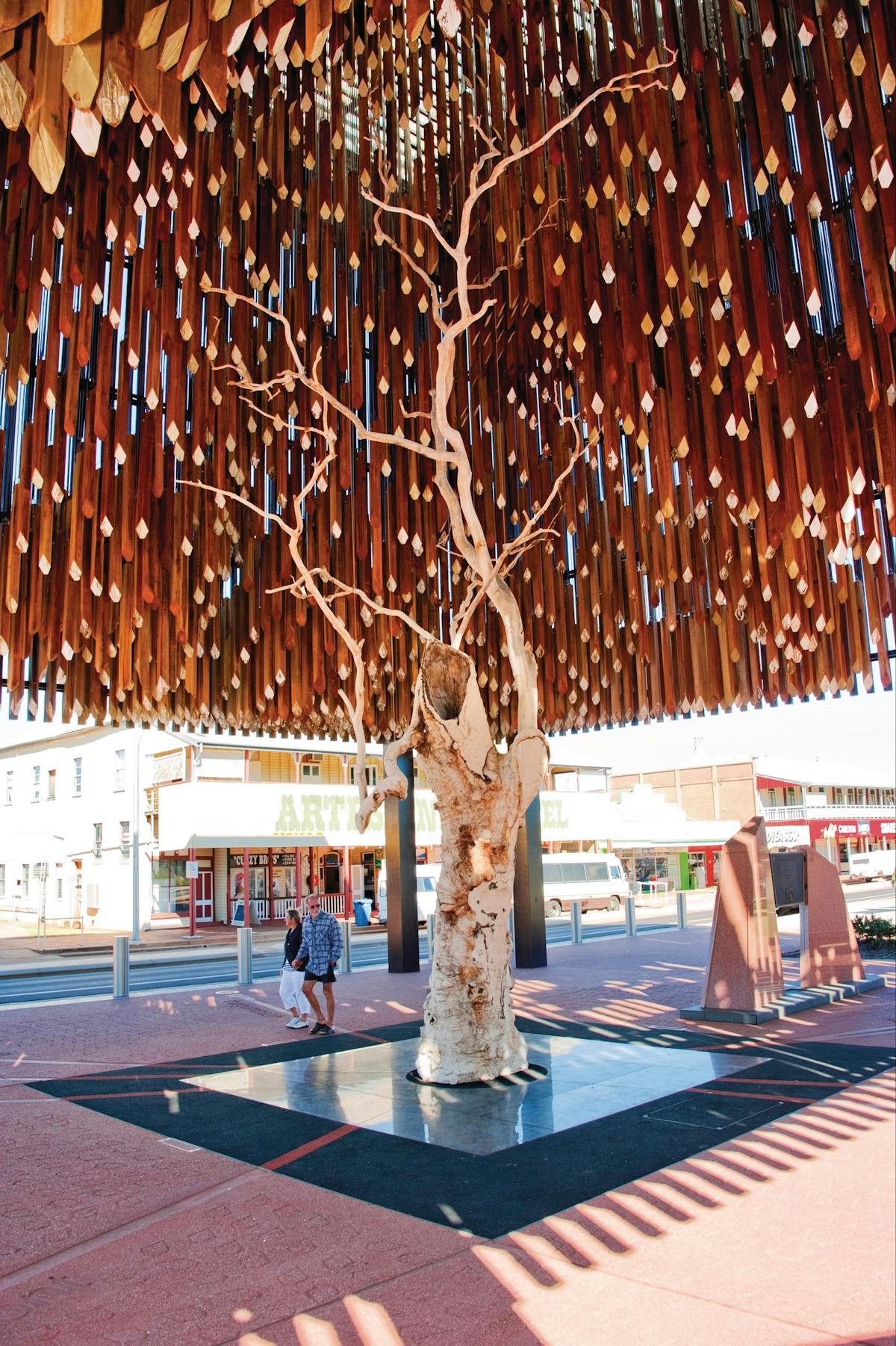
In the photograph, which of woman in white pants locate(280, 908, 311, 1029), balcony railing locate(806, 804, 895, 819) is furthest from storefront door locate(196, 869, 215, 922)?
balcony railing locate(806, 804, 895, 819)

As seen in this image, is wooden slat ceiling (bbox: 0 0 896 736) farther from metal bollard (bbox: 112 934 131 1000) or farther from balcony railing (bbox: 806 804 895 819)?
balcony railing (bbox: 806 804 895 819)

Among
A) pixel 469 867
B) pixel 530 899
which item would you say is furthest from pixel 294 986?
pixel 530 899

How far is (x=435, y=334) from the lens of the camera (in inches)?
380

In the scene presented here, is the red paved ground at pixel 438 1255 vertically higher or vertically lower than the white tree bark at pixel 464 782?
lower

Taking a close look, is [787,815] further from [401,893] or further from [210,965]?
[401,893]

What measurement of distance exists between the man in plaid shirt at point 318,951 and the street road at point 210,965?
7.36 meters

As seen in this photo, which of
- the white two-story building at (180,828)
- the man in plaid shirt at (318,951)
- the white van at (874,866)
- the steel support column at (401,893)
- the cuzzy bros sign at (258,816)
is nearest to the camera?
the man in plaid shirt at (318,951)

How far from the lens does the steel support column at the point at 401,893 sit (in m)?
18.7

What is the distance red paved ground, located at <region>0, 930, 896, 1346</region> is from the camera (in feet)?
13.1

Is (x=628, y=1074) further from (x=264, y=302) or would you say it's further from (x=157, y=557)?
(x=264, y=302)

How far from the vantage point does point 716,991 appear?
12.0 m

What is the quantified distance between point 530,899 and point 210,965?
34.5 ft

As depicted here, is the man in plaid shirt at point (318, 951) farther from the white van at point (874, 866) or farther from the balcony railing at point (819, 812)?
the balcony railing at point (819, 812)

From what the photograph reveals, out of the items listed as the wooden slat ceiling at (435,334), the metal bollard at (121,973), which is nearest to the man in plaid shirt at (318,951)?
the wooden slat ceiling at (435,334)
